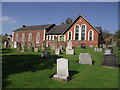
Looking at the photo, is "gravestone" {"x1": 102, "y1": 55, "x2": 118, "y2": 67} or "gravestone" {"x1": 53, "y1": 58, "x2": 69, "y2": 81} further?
"gravestone" {"x1": 102, "y1": 55, "x2": 118, "y2": 67}

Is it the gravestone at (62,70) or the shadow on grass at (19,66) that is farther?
the shadow on grass at (19,66)

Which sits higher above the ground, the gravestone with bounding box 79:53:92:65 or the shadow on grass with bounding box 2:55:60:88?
the gravestone with bounding box 79:53:92:65

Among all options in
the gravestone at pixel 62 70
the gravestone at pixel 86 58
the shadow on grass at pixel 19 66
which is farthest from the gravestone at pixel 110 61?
the gravestone at pixel 62 70

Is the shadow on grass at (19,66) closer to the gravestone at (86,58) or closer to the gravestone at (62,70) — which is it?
the gravestone at (62,70)

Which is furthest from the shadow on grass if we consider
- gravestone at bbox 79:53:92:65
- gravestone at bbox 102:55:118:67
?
gravestone at bbox 102:55:118:67

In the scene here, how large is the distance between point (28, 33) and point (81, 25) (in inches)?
811

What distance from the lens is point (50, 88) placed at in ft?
18.0

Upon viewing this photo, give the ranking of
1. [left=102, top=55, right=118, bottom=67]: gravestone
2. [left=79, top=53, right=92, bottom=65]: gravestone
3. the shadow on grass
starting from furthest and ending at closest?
[left=79, top=53, right=92, bottom=65]: gravestone, [left=102, top=55, right=118, bottom=67]: gravestone, the shadow on grass

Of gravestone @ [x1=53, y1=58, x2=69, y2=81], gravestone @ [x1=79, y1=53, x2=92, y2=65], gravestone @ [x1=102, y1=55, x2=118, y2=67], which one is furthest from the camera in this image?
gravestone @ [x1=79, y1=53, x2=92, y2=65]

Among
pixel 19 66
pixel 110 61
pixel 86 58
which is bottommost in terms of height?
pixel 19 66

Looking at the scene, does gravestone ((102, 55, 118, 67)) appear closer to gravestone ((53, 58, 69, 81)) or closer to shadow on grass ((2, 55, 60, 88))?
shadow on grass ((2, 55, 60, 88))

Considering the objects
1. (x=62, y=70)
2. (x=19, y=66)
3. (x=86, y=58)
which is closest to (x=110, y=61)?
(x=86, y=58)

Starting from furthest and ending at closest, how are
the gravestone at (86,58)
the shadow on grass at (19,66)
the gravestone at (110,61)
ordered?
1. the gravestone at (86,58)
2. the gravestone at (110,61)
3. the shadow on grass at (19,66)

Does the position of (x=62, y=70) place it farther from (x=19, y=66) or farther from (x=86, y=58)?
(x=86, y=58)
